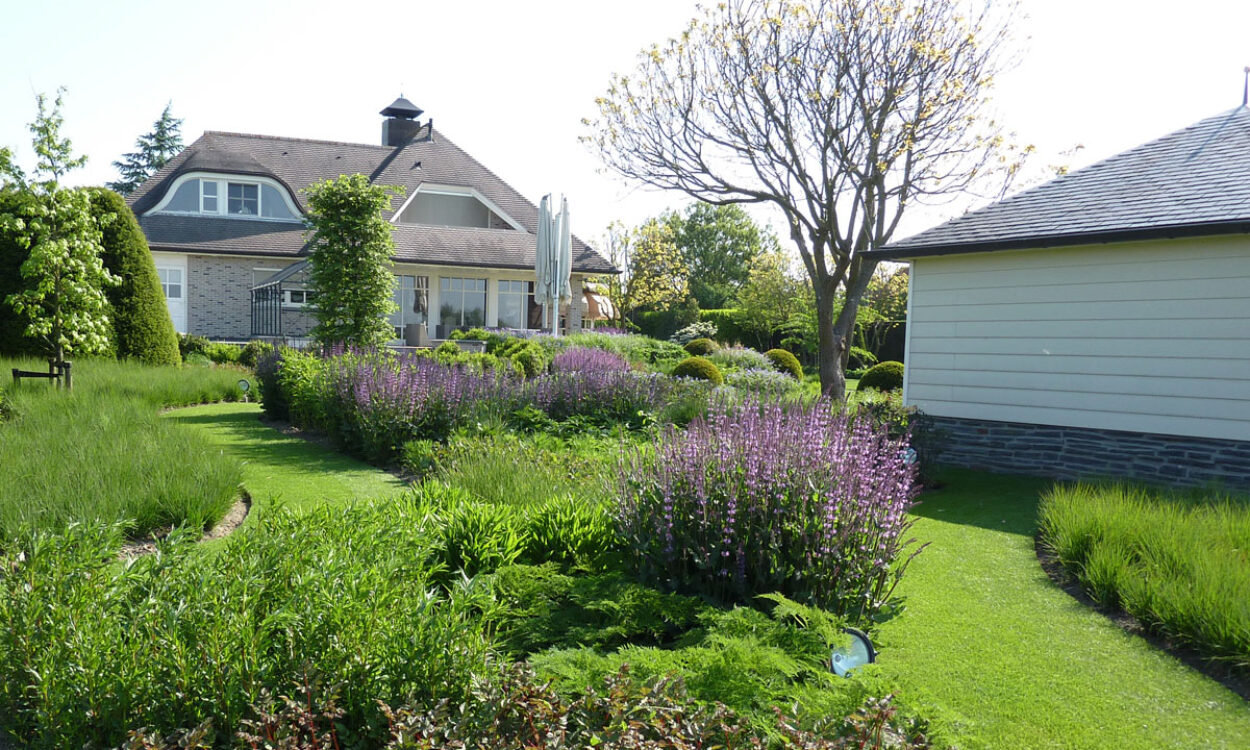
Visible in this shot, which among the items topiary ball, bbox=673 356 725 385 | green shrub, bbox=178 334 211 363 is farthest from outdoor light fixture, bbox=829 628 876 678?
green shrub, bbox=178 334 211 363

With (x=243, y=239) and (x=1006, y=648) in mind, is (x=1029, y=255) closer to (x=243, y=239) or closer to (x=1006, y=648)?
(x=1006, y=648)

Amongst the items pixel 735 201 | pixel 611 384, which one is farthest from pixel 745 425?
pixel 735 201

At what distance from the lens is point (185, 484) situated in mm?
5859

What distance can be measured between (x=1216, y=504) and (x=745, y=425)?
4316 millimetres

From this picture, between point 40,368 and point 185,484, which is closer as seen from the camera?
point 185,484

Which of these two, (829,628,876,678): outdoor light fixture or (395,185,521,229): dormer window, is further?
(395,185,521,229): dormer window

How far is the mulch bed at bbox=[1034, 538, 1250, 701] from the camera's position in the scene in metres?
4.03

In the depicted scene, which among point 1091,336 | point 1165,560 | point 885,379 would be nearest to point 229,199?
point 885,379

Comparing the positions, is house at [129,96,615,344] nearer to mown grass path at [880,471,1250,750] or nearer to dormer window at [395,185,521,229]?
dormer window at [395,185,521,229]

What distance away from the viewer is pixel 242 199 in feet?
84.9

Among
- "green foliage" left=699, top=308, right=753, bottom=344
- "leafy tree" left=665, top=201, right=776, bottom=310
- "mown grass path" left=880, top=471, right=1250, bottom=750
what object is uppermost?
"leafy tree" left=665, top=201, right=776, bottom=310

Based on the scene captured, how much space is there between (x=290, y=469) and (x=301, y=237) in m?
18.4

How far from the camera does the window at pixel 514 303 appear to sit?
27.2 metres

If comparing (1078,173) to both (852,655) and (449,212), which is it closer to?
(852,655)
